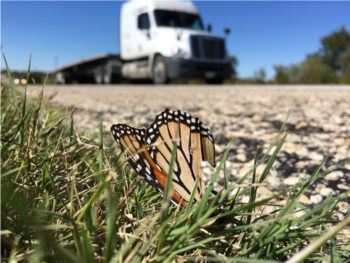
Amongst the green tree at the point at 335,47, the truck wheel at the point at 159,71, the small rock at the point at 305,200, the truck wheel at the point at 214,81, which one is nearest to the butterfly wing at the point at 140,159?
the small rock at the point at 305,200

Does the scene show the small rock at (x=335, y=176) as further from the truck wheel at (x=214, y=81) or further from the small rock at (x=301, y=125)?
the truck wheel at (x=214, y=81)

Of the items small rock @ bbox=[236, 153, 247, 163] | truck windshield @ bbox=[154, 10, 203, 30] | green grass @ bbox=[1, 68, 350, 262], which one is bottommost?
small rock @ bbox=[236, 153, 247, 163]

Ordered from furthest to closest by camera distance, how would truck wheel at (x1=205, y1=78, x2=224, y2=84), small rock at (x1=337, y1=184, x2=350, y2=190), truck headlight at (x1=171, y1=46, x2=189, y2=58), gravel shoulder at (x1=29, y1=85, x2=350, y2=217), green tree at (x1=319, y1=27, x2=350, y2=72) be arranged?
green tree at (x1=319, y1=27, x2=350, y2=72) < truck wheel at (x1=205, y1=78, x2=224, y2=84) < truck headlight at (x1=171, y1=46, x2=189, y2=58) < gravel shoulder at (x1=29, y1=85, x2=350, y2=217) < small rock at (x1=337, y1=184, x2=350, y2=190)

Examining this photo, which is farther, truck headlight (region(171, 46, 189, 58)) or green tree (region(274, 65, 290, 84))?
green tree (region(274, 65, 290, 84))

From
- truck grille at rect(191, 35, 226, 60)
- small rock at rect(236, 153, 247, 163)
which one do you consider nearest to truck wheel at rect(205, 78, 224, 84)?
truck grille at rect(191, 35, 226, 60)

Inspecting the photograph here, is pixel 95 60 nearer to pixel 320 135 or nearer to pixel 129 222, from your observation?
pixel 320 135

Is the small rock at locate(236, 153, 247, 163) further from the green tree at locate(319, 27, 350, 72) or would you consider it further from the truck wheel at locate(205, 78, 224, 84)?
the green tree at locate(319, 27, 350, 72)

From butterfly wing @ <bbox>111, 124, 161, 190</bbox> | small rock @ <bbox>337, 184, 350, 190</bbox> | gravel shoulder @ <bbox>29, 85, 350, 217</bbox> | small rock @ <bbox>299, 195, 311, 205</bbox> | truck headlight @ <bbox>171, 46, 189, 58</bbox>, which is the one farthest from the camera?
truck headlight @ <bbox>171, 46, 189, 58</bbox>
